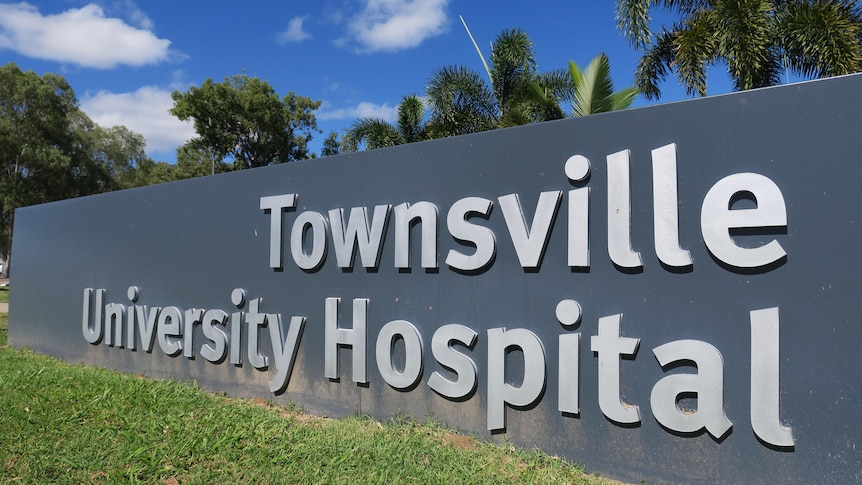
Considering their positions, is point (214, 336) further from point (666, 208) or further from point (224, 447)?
point (666, 208)

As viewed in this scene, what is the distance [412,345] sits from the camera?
14.4ft

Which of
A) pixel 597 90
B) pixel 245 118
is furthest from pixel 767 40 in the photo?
pixel 245 118

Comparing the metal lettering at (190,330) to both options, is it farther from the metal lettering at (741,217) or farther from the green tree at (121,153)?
the green tree at (121,153)

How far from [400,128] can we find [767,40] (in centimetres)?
824

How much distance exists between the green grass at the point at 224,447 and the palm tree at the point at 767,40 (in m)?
8.07

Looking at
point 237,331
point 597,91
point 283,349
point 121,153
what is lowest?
point 283,349

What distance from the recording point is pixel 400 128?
14.9 meters

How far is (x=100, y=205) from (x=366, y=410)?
15.9ft

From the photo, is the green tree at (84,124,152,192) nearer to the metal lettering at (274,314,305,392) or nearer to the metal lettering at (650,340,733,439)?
the metal lettering at (274,314,305,392)

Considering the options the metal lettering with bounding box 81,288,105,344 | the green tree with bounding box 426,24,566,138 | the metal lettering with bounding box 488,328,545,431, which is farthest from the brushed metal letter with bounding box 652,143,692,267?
the green tree with bounding box 426,24,566,138

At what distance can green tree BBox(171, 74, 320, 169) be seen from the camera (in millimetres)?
23828

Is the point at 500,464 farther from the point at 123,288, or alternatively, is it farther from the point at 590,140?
the point at 123,288

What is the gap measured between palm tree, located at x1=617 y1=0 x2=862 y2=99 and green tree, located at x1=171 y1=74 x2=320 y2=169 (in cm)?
1845

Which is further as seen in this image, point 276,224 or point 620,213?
point 276,224
